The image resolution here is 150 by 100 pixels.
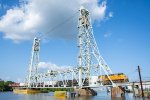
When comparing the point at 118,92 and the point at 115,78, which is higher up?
the point at 115,78

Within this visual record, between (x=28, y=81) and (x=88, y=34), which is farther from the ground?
(x=88, y=34)

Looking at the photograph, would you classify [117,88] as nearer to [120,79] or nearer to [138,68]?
[120,79]

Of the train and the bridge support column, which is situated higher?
the train

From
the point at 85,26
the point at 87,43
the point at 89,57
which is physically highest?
A: the point at 85,26

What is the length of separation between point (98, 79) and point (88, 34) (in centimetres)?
1725

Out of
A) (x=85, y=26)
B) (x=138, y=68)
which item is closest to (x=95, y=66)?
(x=85, y=26)

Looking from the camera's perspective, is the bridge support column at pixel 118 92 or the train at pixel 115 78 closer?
the bridge support column at pixel 118 92

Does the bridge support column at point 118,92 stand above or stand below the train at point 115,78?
below

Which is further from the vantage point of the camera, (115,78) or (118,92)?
(115,78)

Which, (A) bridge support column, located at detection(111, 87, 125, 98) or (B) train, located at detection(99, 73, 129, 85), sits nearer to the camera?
(A) bridge support column, located at detection(111, 87, 125, 98)

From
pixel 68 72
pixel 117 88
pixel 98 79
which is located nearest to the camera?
pixel 117 88

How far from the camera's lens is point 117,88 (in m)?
65.6

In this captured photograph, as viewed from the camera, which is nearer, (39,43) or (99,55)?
(99,55)

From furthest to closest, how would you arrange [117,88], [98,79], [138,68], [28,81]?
1. [28,81]
2. [98,79]
3. [117,88]
4. [138,68]
